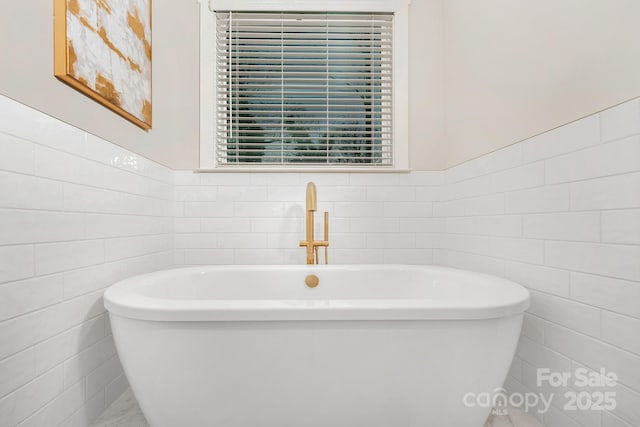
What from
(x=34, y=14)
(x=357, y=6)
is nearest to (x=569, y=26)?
(x=357, y=6)

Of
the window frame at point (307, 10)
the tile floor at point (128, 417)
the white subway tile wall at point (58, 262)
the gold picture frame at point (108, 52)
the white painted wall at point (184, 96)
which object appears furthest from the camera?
the window frame at point (307, 10)

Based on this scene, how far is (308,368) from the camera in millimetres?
839

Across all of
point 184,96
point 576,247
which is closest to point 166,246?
point 184,96

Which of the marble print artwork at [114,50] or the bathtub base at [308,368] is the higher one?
the marble print artwork at [114,50]

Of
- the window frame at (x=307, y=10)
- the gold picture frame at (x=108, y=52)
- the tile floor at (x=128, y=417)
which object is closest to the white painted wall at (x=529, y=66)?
the window frame at (x=307, y=10)

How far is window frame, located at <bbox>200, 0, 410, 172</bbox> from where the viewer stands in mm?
1869

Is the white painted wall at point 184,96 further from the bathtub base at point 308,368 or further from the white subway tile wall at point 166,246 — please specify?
the bathtub base at point 308,368

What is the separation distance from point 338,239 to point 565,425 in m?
1.23

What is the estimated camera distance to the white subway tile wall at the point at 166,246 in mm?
820

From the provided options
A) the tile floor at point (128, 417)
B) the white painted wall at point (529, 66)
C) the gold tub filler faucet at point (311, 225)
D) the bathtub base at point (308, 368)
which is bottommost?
the tile floor at point (128, 417)

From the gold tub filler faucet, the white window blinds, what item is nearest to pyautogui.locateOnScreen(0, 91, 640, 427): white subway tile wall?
the white window blinds

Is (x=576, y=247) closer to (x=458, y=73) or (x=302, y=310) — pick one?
(x=302, y=310)

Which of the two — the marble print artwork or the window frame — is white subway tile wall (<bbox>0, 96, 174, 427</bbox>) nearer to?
the marble print artwork

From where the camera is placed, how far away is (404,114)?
1.90 m
